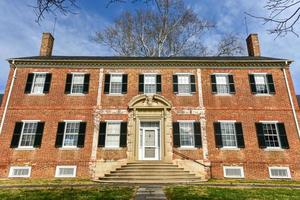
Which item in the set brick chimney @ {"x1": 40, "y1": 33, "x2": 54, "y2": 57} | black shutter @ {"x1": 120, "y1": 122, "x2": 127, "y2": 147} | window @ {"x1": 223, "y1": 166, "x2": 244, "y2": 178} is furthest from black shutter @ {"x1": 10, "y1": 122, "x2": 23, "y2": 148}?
window @ {"x1": 223, "y1": 166, "x2": 244, "y2": 178}

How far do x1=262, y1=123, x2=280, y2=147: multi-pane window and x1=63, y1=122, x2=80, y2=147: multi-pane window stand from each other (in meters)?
10.9

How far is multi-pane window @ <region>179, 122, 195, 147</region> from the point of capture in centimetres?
1423

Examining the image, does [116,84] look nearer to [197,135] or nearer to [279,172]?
[197,135]

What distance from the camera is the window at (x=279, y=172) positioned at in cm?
1348

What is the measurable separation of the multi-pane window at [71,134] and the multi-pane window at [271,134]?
10.9 meters

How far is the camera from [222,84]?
15.6 meters

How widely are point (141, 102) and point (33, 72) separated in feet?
23.7

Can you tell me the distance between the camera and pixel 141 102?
15.1 metres

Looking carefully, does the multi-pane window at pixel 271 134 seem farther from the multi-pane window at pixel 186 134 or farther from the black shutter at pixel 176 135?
the black shutter at pixel 176 135

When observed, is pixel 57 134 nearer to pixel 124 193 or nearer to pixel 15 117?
pixel 15 117

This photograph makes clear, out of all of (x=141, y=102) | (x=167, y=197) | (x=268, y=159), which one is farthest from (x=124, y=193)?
(x=268, y=159)

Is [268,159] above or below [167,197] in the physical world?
above

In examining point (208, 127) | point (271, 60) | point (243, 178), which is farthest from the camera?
point (271, 60)

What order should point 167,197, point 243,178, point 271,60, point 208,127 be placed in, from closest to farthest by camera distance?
1. point 167,197
2. point 243,178
3. point 208,127
4. point 271,60
